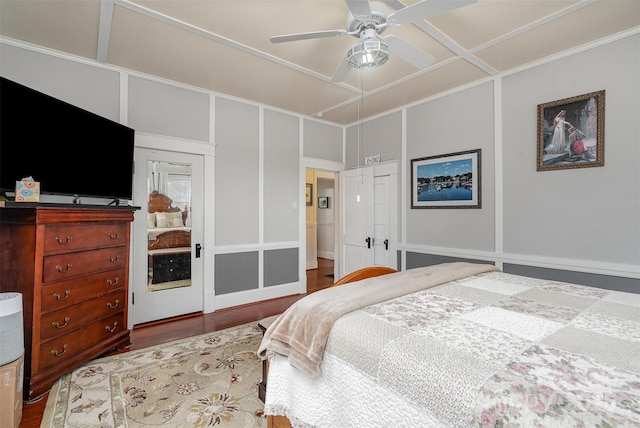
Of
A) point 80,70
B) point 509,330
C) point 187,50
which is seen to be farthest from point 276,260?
point 509,330

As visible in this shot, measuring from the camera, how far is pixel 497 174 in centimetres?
326

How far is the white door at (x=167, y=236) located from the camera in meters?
3.29

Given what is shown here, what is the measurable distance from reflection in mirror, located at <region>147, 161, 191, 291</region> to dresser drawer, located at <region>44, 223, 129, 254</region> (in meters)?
0.71

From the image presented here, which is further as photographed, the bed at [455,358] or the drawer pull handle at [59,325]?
the drawer pull handle at [59,325]

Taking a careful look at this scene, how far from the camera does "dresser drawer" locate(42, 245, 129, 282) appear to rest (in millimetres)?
2059

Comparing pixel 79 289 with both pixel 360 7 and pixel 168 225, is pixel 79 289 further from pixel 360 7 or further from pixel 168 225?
pixel 360 7

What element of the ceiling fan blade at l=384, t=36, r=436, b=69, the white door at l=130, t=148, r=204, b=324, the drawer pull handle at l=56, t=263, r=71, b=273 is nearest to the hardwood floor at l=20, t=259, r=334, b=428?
the white door at l=130, t=148, r=204, b=324

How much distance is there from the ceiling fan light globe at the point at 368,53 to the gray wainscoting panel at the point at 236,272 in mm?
2827

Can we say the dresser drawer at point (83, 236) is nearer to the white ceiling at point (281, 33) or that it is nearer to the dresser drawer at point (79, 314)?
the dresser drawer at point (79, 314)

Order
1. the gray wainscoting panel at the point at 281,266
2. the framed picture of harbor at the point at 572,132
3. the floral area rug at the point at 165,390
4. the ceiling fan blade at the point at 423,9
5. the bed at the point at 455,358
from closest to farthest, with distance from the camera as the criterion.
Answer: the bed at the point at 455,358, the ceiling fan blade at the point at 423,9, the floral area rug at the point at 165,390, the framed picture of harbor at the point at 572,132, the gray wainscoting panel at the point at 281,266

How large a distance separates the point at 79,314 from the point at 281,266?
2.51 m

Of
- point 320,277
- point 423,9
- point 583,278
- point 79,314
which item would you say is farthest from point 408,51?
point 320,277

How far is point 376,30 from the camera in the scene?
2021 millimetres

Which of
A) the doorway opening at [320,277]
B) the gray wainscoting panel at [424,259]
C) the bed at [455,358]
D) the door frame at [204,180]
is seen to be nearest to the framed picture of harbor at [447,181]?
the gray wainscoting panel at [424,259]
